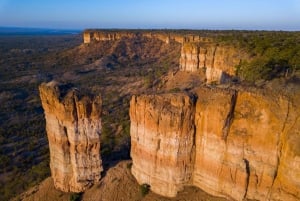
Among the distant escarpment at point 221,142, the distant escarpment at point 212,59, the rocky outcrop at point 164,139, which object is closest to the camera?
the distant escarpment at point 221,142

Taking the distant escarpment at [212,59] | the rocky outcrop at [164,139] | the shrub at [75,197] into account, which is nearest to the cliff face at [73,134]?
the shrub at [75,197]

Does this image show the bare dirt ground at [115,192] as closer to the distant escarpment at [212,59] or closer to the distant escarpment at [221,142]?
the distant escarpment at [221,142]

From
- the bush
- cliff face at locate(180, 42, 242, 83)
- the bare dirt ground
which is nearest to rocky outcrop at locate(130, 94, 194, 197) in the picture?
the bush

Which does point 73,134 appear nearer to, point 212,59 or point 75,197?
point 75,197

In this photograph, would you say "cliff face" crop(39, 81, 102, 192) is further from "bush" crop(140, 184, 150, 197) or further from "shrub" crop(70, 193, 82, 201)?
"bush" crop(140, 184, 150, 197)

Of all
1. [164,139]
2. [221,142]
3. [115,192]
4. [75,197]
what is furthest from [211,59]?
[75,197]
